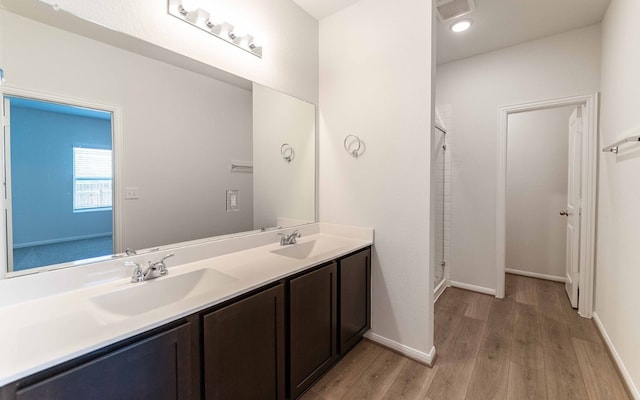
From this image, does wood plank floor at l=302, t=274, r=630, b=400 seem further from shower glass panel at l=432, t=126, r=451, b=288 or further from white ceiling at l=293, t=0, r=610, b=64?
white ceiling at l=293, t=0, r=610, b=64

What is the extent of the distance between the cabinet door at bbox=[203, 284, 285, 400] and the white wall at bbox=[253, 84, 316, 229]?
826 mm

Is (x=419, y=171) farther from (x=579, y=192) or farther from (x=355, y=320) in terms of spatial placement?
(x=579, y=192)

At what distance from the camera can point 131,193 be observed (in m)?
1.41

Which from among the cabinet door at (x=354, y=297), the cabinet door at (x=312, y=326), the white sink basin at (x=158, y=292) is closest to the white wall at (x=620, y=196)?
the cabinet door at (x=354, y=297)

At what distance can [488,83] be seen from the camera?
10.2 feet

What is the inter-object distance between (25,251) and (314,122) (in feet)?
6.48

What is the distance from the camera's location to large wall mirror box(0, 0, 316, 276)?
1104 mm

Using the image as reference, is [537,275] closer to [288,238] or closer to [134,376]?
[288,238]

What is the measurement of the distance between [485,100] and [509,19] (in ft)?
2.69

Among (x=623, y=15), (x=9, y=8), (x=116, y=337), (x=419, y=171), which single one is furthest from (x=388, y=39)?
(x=116, y=337)

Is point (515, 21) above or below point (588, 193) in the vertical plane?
above

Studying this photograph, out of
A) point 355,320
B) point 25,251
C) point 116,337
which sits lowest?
point 355,320

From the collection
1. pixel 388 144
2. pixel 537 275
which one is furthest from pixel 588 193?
pixel 388 144

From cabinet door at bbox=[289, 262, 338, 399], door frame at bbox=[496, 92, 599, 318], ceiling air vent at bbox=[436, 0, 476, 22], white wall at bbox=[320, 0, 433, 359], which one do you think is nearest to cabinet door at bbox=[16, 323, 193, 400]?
cabinet door at bbox=[289, 262, 338, 399]
